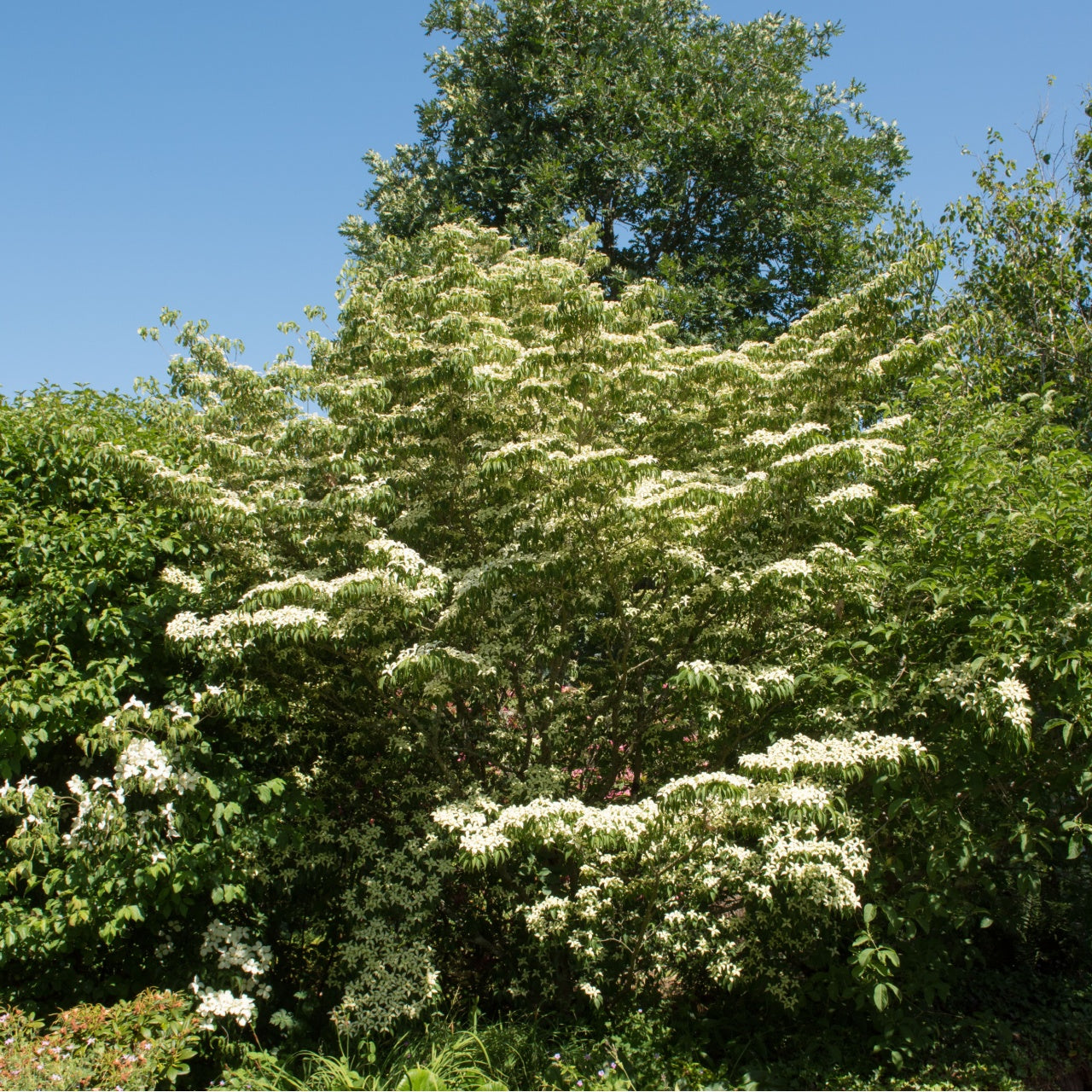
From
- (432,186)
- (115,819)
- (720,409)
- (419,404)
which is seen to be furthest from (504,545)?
(432,186)

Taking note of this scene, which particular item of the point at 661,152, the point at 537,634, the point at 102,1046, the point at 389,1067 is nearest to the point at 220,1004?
the point at 102,1046

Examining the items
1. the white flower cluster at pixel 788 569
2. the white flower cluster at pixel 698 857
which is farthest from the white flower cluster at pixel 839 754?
the white flower cluster at pixel 788 569

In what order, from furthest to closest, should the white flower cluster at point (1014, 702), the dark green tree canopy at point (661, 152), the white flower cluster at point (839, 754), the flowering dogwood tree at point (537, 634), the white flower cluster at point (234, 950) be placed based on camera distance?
the dark green tree canopy at point (661, 152), the white flower cluster at point (234, 950), the flowering dogwood tree at point (537, 634), the white flower cluster at point (839, 754), the white flower cluster at point (1014, 702)

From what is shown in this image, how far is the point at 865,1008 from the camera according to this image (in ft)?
17.8

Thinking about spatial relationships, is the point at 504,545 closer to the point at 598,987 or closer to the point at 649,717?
the point at 649,717

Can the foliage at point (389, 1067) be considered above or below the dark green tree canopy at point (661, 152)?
below

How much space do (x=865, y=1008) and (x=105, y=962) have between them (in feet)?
16.9

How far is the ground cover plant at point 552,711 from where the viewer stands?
14.9 feet

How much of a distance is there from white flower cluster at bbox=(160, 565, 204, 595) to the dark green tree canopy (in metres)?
7.62

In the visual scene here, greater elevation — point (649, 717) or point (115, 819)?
point (649, 717)

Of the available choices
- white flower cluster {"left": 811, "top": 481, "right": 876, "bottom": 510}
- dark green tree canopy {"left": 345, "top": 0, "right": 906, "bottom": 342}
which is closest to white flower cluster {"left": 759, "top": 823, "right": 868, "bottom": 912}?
white flower cluster {"left": 811, "top": 481, "right": 876, "bottom": 510}

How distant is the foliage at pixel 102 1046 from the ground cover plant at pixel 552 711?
52mm

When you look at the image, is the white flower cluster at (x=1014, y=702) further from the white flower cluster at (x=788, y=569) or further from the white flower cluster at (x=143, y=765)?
the white flower cluster at (x=143, y=765)

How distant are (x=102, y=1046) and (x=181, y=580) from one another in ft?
8.83
